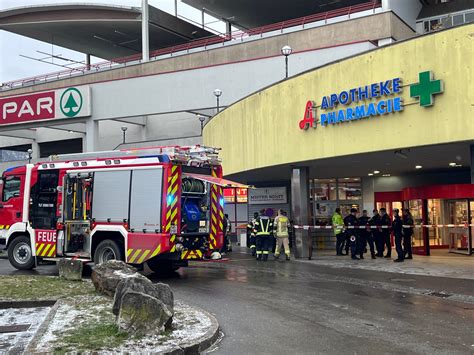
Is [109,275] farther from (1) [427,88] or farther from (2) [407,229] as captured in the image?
(2) [407,229]

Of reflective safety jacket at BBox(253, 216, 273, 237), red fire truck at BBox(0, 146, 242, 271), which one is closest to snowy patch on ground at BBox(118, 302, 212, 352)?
red fire truck at BBox(0, 146, 242, 271)

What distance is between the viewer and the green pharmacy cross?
1193cm

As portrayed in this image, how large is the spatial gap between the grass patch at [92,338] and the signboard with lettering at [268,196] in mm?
17636

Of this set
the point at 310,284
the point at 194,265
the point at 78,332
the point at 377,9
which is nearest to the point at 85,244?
the point at 194,265

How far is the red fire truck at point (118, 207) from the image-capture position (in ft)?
40.4

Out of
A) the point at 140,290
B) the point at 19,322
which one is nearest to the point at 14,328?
the point at 19,322

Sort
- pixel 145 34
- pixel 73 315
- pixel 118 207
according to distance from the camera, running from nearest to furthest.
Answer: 1. pixel 73 315
2. pixel 118 207
3. pixel 145 34

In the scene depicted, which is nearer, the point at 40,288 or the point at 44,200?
the point at 40,288

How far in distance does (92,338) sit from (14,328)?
1775 millimetres

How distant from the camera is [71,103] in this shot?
31.0 m

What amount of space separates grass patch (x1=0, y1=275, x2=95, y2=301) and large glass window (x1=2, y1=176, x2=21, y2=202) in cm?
361

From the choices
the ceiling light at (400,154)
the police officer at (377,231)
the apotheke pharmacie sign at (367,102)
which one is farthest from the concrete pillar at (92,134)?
the ceiling light at (400,154)

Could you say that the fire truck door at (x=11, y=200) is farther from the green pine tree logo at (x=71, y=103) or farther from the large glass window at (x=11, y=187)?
the green pine tree logo at (x=71, y=103)

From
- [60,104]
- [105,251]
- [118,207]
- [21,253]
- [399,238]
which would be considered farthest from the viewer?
[60,104]
